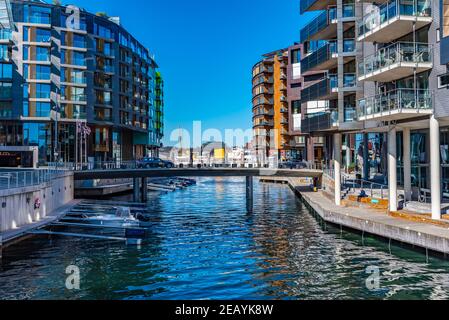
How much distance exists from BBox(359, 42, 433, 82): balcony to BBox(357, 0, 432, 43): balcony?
4.08ft

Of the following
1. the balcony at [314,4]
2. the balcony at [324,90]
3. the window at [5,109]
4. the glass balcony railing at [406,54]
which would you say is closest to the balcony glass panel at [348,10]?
the balcony at [314,4]

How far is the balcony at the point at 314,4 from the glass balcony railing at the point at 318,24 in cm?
113

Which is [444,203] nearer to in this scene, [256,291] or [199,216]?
[256,291]

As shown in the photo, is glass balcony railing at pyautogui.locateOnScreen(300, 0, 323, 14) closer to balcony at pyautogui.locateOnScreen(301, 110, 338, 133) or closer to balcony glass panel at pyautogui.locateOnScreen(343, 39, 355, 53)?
balcony glass panel at pyautogui.locateOnScreen(343, 39, 355, 53)

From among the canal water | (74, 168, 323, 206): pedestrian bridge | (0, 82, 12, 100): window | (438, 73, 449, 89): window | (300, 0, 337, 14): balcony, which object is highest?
(300, 0, 337, 14): balcony

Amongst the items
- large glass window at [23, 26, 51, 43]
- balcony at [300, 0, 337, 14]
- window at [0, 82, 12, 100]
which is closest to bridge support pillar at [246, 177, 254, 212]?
balcony at [300, 0, 337, 14]

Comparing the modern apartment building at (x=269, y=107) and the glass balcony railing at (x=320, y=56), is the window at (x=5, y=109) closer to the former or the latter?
the glass balcony railing at (x=320, y=56)

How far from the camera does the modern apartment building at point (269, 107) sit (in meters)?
123

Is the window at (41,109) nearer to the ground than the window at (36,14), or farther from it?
nearer to the ground

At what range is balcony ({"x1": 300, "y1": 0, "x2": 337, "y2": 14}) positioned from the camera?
44.7 m

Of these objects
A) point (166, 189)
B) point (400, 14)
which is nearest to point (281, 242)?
point (400, 14)

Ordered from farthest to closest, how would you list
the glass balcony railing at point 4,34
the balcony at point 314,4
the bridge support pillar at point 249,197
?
the glass balcony railing at point 4,34 < the bridge support pillar at point 249,197 < the balcony at point 314,4

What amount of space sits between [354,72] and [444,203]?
15909 mm

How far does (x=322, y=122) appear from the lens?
144 feet
